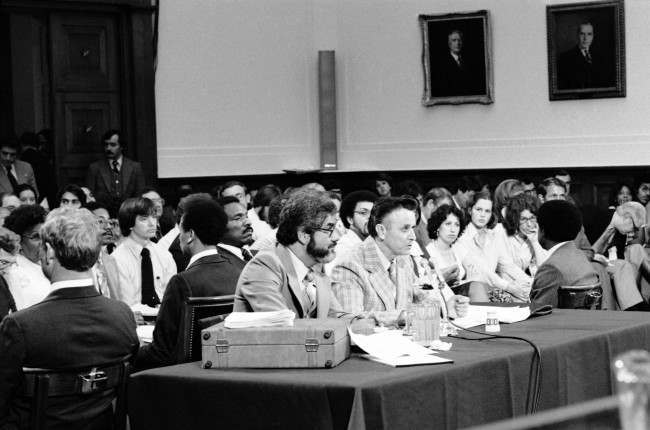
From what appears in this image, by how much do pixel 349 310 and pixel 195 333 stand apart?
30.6 inches

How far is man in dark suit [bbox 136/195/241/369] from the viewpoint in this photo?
5047 mm

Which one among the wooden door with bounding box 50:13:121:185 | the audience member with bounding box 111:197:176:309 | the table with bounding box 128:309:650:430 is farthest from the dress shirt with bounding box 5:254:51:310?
the wooden door with bounding box 50:13:121:185

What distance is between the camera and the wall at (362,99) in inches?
539

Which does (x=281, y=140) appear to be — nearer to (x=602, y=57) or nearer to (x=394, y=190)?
(x=394, y=190)

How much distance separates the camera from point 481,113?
14148mm

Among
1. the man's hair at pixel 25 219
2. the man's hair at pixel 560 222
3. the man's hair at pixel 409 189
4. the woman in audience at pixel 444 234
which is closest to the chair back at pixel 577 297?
the man's hair at pixel 560 222

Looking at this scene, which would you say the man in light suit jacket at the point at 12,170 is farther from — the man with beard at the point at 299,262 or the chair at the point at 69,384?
the chair at the point at 69,384

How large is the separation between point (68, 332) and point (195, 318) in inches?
37.5

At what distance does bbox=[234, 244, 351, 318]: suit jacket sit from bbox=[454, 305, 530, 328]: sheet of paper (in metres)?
0.73

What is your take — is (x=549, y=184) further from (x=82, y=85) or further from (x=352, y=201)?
(x=82, y=85)

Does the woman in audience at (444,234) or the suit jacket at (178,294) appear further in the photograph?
the woman in audience at (444,234)

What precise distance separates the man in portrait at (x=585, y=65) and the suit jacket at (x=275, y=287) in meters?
9.62

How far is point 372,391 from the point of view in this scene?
3.51 m

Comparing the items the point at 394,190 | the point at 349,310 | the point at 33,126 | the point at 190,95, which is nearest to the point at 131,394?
the point at 349,310
